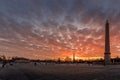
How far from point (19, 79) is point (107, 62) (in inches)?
5009

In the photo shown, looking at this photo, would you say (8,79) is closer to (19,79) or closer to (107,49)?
(19,79)

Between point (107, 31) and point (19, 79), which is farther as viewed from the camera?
point (107, 31)

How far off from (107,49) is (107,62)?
35666 millimetres

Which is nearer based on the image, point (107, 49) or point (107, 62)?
point (107, 49)

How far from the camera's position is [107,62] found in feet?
537

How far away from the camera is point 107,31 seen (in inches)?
5153

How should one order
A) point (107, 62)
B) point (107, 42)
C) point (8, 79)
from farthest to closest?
point (107, 62)
point (107, 42)
point (8, 79)

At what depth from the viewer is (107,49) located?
13062 cm

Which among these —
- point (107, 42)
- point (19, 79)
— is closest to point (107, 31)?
point (107, 42)

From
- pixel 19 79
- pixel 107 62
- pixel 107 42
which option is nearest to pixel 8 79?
pixel 19 79

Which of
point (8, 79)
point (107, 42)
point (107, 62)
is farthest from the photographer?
point (107, 62)

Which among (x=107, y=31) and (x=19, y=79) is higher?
(x=107, y=31)

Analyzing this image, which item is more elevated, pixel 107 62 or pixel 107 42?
pixel 107 42

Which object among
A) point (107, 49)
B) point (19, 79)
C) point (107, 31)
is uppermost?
point (107, 31)
